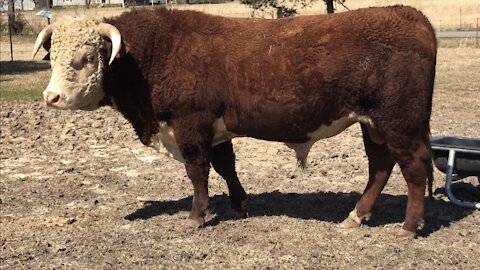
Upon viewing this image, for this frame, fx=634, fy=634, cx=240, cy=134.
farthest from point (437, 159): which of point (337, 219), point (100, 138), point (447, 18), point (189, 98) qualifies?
point (447, 18)

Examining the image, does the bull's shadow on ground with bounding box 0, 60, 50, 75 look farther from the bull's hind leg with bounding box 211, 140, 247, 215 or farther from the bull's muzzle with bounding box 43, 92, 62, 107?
the bull's muzzle with bounding box 43, 92, 62, 107

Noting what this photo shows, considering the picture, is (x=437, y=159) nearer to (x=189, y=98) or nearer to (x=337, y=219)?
(x=337, y=219)

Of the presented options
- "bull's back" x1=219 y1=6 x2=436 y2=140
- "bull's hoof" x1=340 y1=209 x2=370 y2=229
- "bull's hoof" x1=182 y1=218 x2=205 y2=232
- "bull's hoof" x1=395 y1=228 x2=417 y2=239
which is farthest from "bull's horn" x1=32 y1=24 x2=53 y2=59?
"bull's hoof" x1=395 y1=228 x2=417 y2=239

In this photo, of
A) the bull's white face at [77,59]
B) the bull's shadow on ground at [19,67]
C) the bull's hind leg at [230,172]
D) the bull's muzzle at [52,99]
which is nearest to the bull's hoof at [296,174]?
the bull's hind leg at [230,172]

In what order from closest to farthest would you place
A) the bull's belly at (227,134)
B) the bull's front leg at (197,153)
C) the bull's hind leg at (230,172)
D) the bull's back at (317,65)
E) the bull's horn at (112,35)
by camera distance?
the bull's back at (317,65) < the bull's horn at (112,35) < the bull's belly at (227,134) < the bull's front leg at (197,153) < the bull's hind leg at (230,172)

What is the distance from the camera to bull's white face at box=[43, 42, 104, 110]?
5379 mm

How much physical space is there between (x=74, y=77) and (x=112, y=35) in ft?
1.60

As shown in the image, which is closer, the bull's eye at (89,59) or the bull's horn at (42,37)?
the bull's eye at (89,59)

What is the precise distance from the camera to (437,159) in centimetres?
635

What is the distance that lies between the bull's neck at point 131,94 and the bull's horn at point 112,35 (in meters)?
0.29

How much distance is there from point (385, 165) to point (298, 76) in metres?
1.28

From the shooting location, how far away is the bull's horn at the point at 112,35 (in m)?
5.38

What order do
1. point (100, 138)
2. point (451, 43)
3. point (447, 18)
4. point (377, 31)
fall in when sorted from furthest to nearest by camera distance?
point (447, 18), point (451, 43), point (100, 138), point (377, 31)

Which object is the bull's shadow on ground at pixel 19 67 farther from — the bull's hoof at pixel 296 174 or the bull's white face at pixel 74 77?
the bull's white face at pixel 74 77
